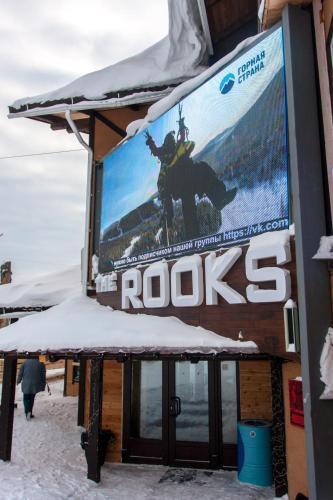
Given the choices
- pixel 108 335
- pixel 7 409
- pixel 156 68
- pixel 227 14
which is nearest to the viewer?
pixel 108 335

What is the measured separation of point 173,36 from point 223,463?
905cm

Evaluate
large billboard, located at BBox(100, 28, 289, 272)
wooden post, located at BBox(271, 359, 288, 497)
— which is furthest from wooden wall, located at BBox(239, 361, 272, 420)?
large billboard, located at BBox(100, 28, 289, 272)

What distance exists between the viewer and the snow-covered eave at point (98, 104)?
30.7 feet

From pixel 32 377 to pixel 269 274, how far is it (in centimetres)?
901

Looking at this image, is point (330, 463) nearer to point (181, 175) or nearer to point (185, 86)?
point (181, 175)

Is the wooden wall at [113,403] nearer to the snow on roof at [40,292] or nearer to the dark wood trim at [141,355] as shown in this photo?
the dark wood trim at [141,355]

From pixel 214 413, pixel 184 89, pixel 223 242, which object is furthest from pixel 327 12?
pixel 214 413

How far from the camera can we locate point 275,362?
6.76 meters

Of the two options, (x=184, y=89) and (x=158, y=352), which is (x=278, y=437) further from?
(x=184, y=89)

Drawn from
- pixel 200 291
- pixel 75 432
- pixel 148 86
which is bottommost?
pixel 75 432

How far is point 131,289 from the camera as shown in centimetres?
772

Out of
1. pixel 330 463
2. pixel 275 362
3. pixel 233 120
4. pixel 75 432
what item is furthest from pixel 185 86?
pixel 75 432

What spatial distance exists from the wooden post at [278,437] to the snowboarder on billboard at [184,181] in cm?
264

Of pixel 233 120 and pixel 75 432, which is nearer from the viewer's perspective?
pixel 233 120
